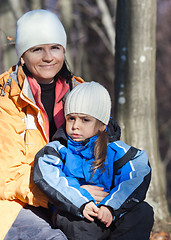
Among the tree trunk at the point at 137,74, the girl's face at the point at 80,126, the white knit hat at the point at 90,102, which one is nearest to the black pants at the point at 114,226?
the girl's face at the point at 80,126

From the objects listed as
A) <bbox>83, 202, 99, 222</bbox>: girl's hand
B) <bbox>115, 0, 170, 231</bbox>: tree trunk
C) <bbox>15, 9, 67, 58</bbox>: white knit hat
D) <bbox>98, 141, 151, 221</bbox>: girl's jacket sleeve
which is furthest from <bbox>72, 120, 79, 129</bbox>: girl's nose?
<bbox>115, 0, 170, 231</bbox>: tree trunk

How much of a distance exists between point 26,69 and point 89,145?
95 cm

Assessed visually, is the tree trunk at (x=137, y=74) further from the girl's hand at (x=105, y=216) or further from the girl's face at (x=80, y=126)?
the girl's hand at (x=105, y=216)

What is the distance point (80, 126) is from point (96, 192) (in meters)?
0.51

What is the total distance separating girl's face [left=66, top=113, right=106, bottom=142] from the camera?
2.99 metres

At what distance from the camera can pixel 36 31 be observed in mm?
3295

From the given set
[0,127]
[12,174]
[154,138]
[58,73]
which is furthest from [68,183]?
[154,138]

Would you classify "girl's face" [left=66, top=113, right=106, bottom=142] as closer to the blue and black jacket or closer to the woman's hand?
the blue and black jacket

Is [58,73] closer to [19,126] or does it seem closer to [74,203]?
[19,126]

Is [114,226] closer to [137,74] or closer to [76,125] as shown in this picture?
[76,125]

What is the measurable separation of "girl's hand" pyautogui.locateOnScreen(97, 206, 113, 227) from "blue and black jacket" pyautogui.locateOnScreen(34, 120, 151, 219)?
0.03m

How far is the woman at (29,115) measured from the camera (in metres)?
2.96

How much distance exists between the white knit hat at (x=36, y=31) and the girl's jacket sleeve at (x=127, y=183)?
3.49 ft

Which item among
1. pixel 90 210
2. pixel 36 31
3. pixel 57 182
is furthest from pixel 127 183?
pixel 36 31
